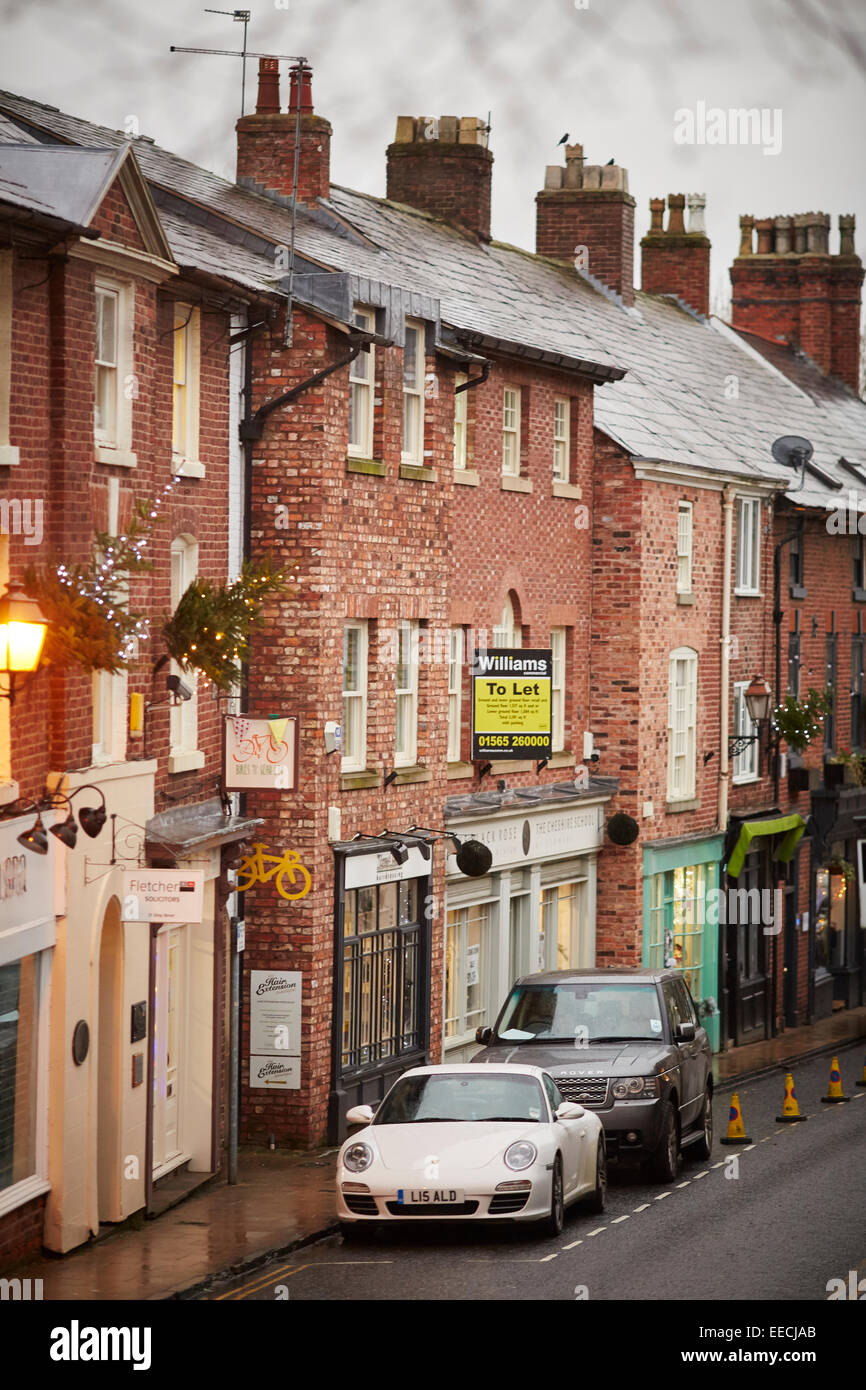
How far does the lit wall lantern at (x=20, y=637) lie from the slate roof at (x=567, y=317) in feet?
18.1

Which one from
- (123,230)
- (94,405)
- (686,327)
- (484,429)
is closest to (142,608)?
(94,405)

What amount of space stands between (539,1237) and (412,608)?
8.95m

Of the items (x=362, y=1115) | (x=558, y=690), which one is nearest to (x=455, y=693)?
(x=558, y=690)

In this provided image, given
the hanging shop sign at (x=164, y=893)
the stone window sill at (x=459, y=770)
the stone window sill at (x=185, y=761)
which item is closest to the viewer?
the hanging shop sign at (x=164, y=893)

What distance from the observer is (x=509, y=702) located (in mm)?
27266

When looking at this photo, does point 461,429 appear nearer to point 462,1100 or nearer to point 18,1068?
point 462,1100

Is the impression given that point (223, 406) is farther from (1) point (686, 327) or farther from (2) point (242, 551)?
(1) point (686, 327)

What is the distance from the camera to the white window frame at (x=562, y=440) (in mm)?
30406

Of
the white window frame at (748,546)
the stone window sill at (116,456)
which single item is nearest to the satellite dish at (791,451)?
the white window frame at (748,546)

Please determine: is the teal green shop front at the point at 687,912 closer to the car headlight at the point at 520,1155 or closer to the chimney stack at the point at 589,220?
the chimney stack at the point at 589,220

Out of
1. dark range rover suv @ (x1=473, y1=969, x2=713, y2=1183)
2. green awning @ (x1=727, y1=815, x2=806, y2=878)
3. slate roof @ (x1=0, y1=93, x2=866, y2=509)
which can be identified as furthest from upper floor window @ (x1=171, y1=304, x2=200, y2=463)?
green awning @ (x1=727, y1=815, x2=806, y2=878)

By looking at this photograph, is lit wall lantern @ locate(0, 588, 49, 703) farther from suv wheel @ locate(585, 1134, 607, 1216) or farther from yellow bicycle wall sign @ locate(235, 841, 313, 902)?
yellow bicycle wall sign @ locate(235, 841, 313, 902)

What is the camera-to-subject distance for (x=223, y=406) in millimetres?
21922

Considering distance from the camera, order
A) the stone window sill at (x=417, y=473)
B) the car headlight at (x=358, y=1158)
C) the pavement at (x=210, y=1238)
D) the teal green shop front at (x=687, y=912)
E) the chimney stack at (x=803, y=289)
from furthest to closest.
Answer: the chimney stack at (x=803, y=289) < the teal green shop front at (x=687, y=912) < the stone window sill at (x=417, y=473) < the car headlight at (x=358, y=1158) < the pavement at (x=210, y=1238)
